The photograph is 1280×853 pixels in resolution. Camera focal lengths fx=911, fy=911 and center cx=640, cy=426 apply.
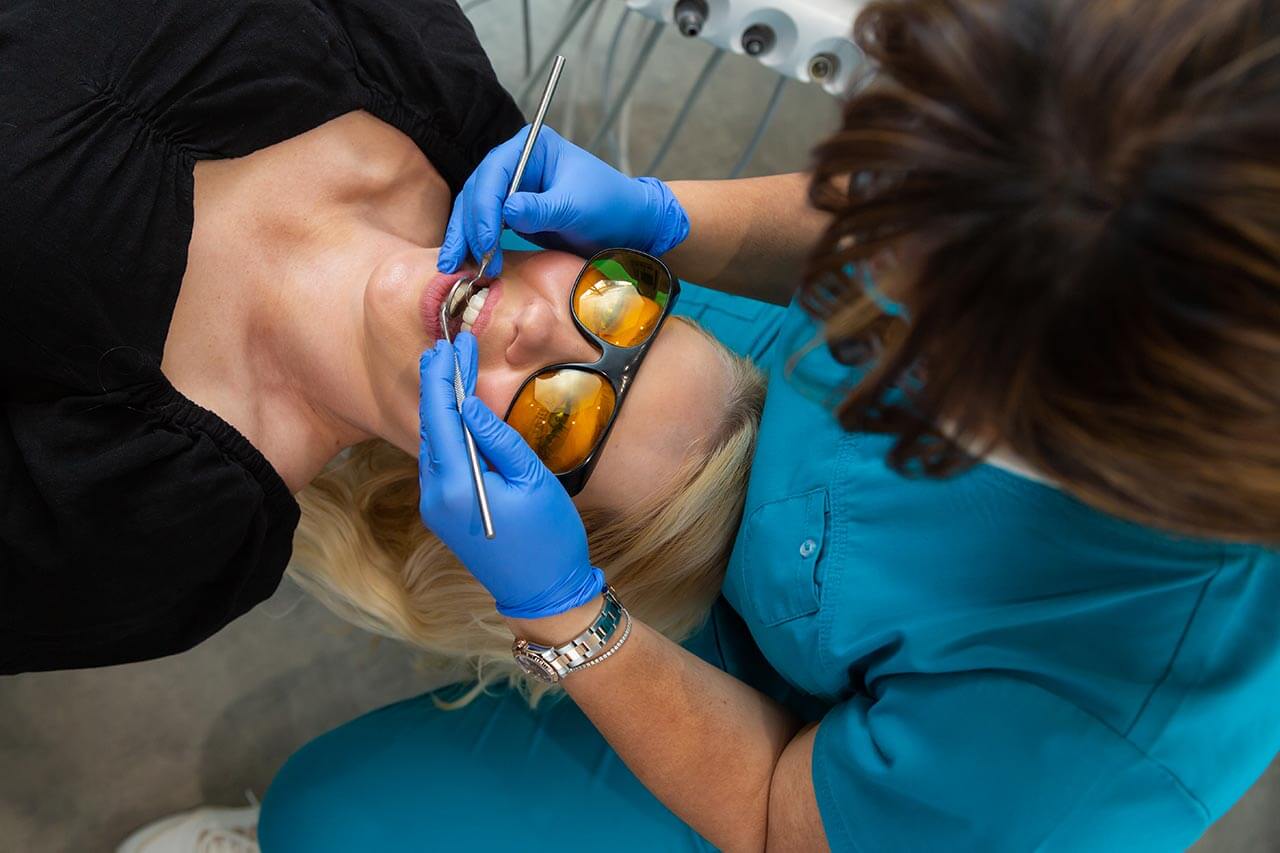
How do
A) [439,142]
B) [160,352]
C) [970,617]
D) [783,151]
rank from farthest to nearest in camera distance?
[783,151] < [439,142] < [160,352] < [970,617]

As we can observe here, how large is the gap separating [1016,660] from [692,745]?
0.37 metres

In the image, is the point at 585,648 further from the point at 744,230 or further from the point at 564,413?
the point at 744,230

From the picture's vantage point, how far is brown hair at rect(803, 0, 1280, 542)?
0.51 metres

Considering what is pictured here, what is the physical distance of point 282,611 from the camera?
5.64 feet

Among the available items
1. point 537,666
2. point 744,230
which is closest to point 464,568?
point 537,666

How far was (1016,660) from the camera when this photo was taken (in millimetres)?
870

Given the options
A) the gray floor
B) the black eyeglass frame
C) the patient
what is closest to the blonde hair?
the patient

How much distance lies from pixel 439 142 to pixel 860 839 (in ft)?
3.25

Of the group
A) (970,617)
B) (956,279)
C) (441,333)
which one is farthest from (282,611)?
(956,279)

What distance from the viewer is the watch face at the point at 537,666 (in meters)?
1.01

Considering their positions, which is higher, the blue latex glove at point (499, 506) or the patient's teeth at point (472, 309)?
the patient's teeth at point (472, 309)

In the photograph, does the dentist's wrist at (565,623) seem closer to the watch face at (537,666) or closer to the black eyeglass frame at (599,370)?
the watch face at (537,666)

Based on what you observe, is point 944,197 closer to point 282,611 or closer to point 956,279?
point 956,279

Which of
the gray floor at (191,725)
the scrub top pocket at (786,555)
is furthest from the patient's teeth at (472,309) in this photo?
the gray floor at (191,725)
